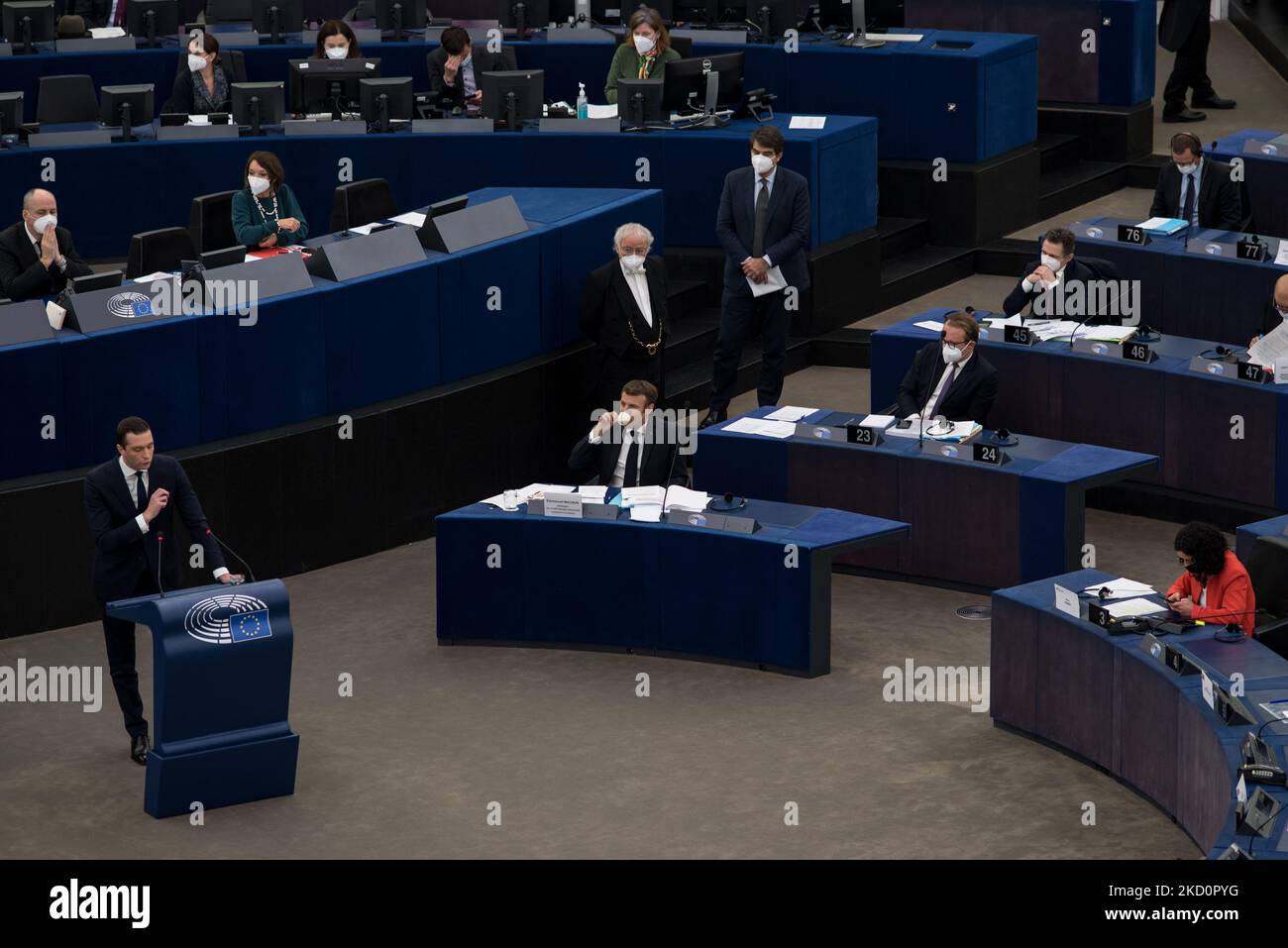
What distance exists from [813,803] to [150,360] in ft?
13.6

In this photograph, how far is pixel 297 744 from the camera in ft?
30.6

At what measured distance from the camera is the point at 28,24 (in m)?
16.9

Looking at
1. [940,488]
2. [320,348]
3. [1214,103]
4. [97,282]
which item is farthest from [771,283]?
[1214,103]

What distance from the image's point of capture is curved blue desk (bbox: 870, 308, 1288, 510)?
11.7 meters

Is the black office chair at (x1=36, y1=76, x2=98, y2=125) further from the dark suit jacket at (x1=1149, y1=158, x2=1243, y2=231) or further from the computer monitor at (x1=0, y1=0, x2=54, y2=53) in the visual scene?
the dark suit jacket at (x1=1149, y1=158, x2=1243, y2=231)

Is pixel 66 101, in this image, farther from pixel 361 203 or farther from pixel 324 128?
pixel 361 203

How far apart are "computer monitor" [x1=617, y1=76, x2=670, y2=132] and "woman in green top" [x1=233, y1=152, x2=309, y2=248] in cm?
266

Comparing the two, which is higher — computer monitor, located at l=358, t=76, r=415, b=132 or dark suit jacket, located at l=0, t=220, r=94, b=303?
computer monitor, located at l=358, t=76, r=415, b=132

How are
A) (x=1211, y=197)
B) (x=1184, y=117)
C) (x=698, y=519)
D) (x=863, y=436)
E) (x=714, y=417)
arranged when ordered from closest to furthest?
(x=698, y=519), (x=863, y=436), (x=714, y=417), (x=1211, y=197), (x=1184, y=117)

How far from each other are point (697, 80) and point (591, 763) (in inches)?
258

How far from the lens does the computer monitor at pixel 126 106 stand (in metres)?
15.3

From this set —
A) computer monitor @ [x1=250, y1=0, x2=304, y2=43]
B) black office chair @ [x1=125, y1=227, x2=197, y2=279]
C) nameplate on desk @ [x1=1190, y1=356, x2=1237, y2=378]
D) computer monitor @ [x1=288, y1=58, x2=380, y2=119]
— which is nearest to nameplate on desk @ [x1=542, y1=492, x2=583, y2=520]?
black office chair @ [x1=125, y1=227, x2=197, y2=279]

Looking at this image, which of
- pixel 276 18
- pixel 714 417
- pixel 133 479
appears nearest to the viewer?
pixel 133 479

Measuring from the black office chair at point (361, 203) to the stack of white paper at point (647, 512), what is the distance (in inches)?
139
